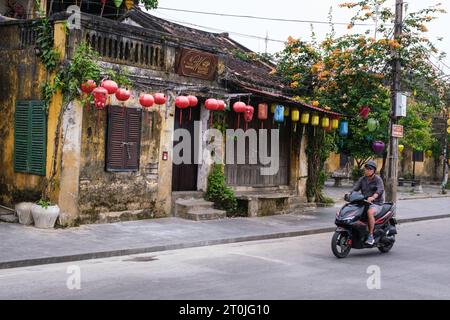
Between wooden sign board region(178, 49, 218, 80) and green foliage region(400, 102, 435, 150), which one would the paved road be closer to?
wooden sign board region(178, 49, 218, 80)

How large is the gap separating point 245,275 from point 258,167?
9672mm

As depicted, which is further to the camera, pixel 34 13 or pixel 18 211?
pixel 34 13

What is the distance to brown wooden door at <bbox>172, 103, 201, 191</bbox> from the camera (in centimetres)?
1606

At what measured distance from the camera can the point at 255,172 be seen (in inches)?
729

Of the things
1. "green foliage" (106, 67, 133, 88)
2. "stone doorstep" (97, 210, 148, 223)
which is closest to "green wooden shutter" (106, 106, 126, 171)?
"green foliage" (106, 67, 133, 88)

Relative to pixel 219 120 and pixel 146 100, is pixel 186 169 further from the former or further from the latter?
pixel 146 100

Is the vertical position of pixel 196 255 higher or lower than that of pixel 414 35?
lower

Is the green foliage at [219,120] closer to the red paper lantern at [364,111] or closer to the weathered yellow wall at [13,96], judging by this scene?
the red paper lantern at [364,111]

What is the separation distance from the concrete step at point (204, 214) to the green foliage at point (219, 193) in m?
0.53

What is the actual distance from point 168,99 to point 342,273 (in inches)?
292

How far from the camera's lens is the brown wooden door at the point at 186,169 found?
16.1 metres

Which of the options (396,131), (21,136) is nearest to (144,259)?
(21,136)
